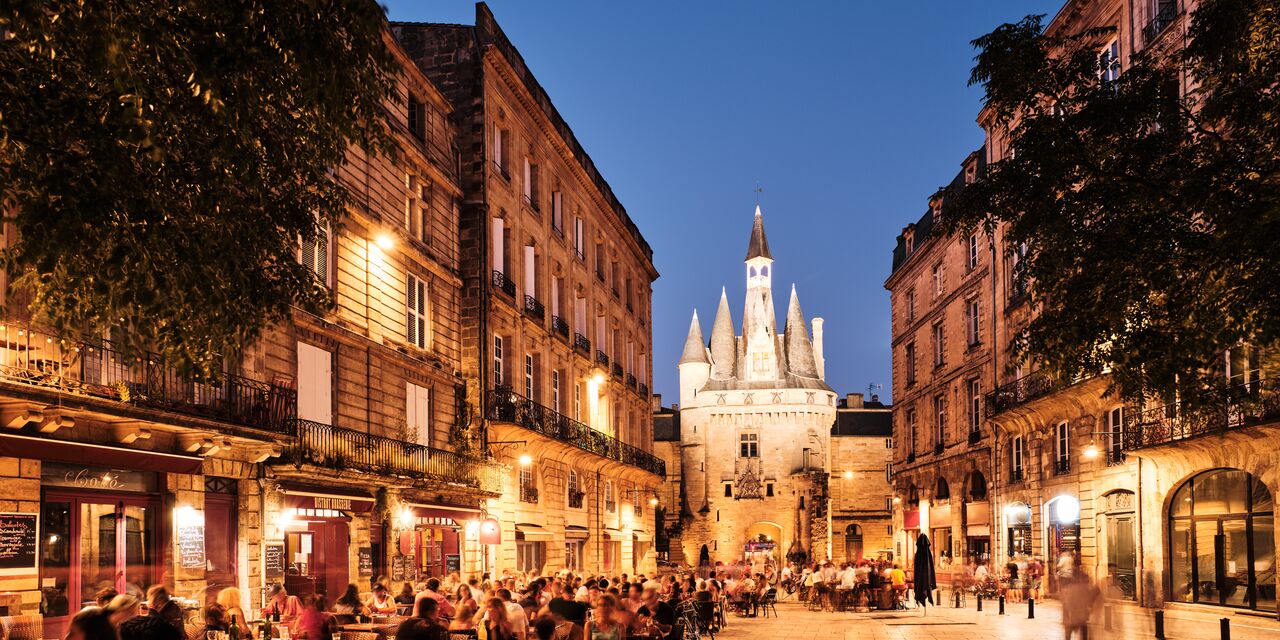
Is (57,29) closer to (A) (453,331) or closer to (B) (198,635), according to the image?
(B) (198,635)

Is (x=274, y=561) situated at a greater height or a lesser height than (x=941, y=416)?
lesser

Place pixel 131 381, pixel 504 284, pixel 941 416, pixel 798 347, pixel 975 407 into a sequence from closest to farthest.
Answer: pixel 131 381
pixel 504 284
pixel 975 407
pixel 941 416
pixel 798 347

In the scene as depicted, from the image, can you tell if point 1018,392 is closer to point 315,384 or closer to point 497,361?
point 497,361

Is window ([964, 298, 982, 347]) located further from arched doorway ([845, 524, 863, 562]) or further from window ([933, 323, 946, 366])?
arched doorway ([845, 524, 863, 562])

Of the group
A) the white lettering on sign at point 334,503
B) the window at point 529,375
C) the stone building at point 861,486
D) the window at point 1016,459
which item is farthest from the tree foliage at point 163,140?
the stone building at point 861,486

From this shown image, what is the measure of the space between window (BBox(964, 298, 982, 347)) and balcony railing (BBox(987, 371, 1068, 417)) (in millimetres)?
3185

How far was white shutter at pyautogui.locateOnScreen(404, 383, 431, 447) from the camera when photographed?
23688 mm

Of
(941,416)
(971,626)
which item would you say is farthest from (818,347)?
(971,626)

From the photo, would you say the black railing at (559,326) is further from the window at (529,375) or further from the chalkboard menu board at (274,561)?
the chalkboard menu board at (274,561)

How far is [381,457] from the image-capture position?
21.5m

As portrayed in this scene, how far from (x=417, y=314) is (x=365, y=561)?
5.60m

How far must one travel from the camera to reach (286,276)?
9.70 m

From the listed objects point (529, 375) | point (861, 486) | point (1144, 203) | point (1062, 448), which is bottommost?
point (861, 486)

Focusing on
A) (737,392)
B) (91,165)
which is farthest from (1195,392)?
(737,392)
